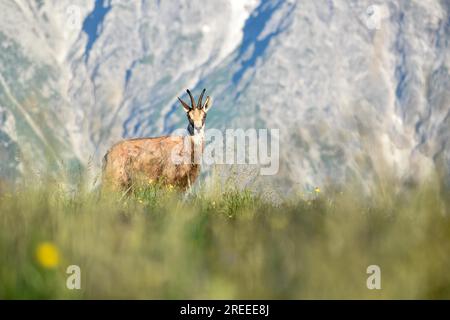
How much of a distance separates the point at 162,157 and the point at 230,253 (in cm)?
1210

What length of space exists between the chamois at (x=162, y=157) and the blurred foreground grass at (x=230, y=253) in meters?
9.00

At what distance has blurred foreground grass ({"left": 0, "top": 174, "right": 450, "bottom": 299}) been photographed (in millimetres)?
4844

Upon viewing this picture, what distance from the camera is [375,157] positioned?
23.5 feet

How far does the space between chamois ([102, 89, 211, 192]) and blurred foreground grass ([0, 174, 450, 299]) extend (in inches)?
354

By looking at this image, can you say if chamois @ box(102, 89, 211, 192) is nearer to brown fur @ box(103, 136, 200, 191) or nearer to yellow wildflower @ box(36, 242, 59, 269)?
brown fur @ box(103, 136, 200, 191)

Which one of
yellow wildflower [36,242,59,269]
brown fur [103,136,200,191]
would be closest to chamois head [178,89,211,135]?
brown fur [103,136,200,191]

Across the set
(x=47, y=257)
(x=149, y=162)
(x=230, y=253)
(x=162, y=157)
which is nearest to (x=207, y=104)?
(x=162, y=157)

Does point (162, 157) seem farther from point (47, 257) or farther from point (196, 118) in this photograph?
point (47, 257)

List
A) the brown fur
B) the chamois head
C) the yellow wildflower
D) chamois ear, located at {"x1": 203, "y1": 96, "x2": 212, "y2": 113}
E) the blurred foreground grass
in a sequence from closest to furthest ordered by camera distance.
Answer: the blurred foreground grass, the yellow wildflower, the brown fur, the chamois head, chamois ear, located at {"x1": 203, "y1": 96, "x2": 212, "y2": 113}

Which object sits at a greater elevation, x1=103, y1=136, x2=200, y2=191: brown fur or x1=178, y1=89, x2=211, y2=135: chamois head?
x1=178, y1=89, x2=211, y2=135: chamois head

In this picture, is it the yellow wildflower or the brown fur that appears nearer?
the yellow wildflower
